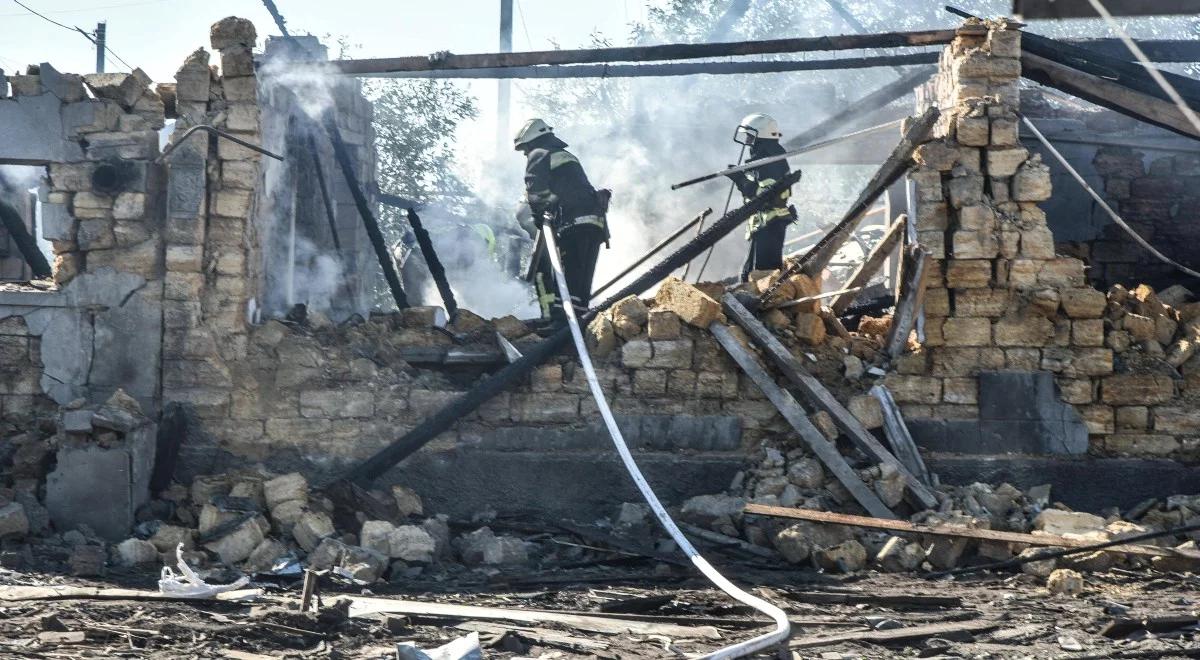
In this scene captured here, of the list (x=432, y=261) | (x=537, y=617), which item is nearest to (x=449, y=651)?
(x=537, y=617)

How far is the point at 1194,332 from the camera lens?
31.8 feet

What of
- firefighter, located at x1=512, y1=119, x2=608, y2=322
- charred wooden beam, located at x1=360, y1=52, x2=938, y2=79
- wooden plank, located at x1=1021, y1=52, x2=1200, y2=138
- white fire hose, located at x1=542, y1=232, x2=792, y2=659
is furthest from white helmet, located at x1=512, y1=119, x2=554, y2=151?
wooden plank, located at x1=1021, y1=52, x2=1200, y2=138

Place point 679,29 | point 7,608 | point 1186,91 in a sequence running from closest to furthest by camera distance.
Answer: point 7,608, point 1186,91, point 679,29

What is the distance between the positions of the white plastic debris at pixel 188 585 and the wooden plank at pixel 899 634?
3019 mm

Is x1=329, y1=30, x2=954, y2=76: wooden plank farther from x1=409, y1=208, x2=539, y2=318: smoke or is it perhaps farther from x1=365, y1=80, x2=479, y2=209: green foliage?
x1=365, y1=80, x2=479, y2=209: green foliage

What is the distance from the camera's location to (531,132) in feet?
38.2

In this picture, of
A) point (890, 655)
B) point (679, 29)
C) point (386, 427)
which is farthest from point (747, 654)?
point (679, 29)

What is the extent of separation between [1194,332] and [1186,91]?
6.09ft

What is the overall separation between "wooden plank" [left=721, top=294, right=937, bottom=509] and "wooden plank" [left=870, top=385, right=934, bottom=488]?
3.4 inches

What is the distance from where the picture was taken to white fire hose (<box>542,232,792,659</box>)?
5945mm

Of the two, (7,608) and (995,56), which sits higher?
(995,56)

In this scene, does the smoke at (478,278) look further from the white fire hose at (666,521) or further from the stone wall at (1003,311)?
the stone wall at (1003,311)

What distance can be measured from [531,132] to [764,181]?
207 cm

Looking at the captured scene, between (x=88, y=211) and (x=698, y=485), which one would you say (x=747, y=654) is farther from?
(x=88, y=211)
